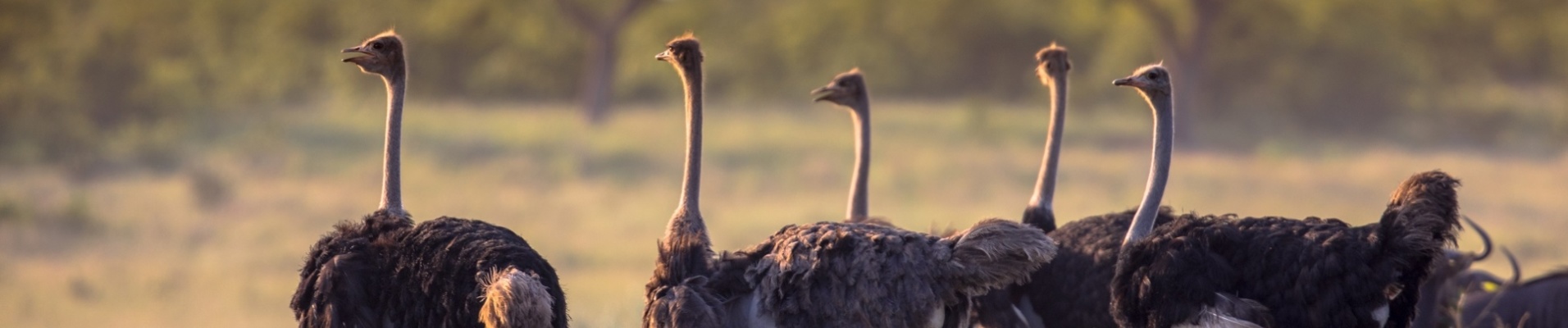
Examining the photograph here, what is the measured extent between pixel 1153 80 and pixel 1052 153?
111cm

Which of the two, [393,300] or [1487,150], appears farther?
[1487,150]

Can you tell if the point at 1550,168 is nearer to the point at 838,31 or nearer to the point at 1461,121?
the point at 1461,121

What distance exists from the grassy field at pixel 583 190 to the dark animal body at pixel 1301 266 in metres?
8.49

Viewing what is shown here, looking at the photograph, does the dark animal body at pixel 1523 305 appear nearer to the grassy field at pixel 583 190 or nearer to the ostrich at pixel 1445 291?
the ostrich at pixel 1445 291

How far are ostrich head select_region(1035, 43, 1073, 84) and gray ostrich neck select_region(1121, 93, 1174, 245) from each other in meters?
1.32

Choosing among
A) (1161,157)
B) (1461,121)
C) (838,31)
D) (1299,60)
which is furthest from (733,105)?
(1161,157)

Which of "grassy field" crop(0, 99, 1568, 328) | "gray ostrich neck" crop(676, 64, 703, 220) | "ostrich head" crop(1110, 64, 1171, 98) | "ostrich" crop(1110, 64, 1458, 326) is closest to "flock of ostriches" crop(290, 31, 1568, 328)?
"ostrich" crop(1110, 64, 1458, 326)

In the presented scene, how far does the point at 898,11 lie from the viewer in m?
31.4

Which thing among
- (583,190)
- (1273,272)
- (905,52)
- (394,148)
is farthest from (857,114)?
(905,52)

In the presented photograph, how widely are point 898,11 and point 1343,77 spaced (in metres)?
7.30

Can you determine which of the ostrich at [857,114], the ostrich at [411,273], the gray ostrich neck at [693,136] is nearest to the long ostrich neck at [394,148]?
the ostrich at [411,273]

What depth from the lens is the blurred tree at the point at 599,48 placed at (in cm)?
2761

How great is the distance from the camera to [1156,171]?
6.41 meters

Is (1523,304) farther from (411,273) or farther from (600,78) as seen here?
(600,78)
